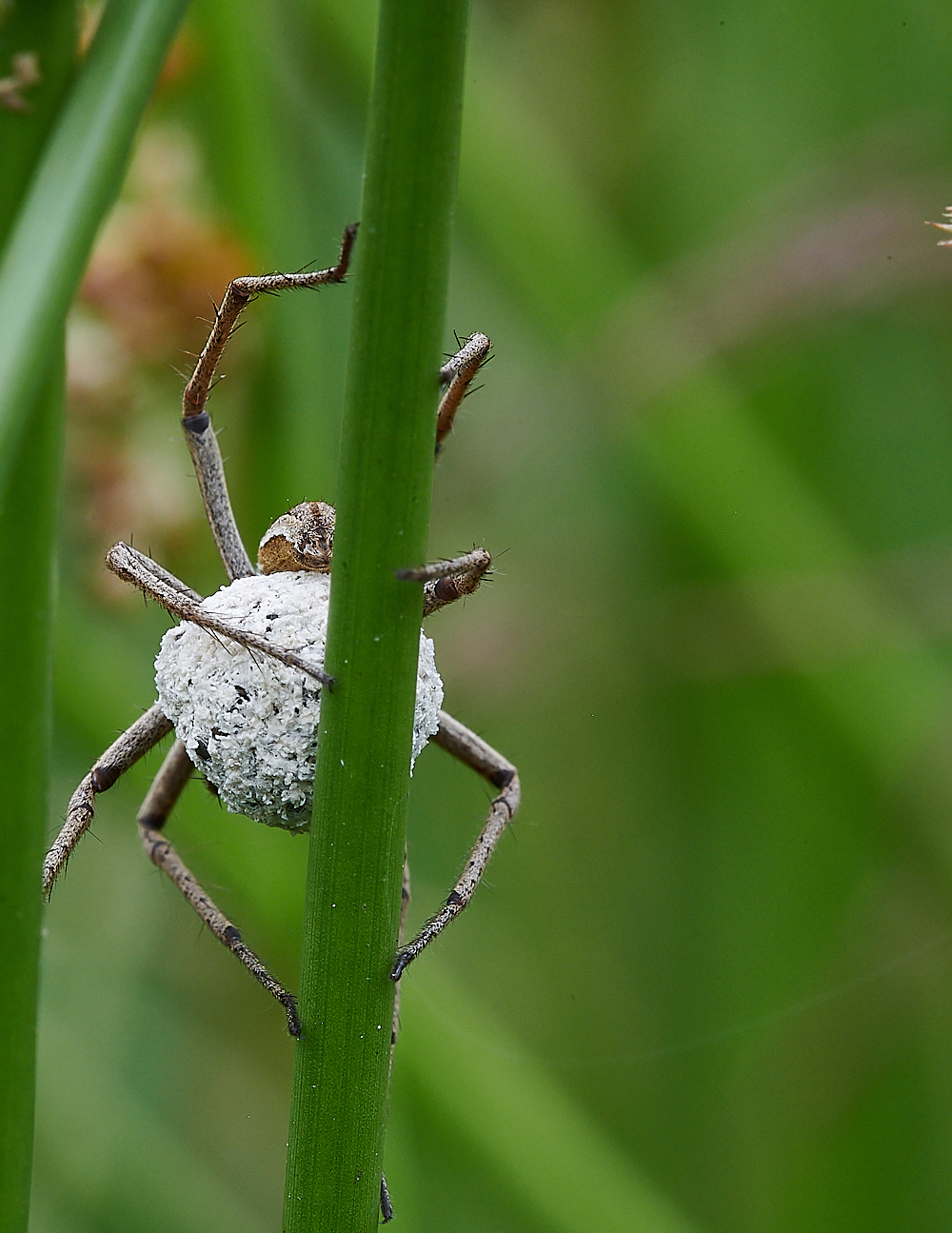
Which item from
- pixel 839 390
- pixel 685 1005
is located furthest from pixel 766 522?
pixel 685 1005

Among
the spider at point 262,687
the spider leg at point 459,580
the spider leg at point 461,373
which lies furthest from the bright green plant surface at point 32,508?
the spider leg at point 461,373

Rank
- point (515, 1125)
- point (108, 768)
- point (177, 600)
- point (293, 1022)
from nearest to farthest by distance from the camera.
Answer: point (293, 1022)
point (177, 600)
point (108, 768)
point (515, 1125)

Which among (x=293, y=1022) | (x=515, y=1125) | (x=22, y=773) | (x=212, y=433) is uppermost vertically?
(x=212, y=433)

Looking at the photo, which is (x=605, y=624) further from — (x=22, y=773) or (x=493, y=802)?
(x=22, y=773)

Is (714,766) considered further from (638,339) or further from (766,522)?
(638,339)

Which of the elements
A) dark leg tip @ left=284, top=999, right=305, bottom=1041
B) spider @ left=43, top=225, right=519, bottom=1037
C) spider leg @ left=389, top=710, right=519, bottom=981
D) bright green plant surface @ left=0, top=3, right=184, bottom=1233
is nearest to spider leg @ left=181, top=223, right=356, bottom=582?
spider @ left=43, top=225, right=519, bottom=1037

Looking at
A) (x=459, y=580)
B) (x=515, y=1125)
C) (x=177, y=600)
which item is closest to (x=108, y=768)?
(x=177, y=600)

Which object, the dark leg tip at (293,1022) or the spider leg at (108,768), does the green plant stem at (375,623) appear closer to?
the dark leg tip at (293,1022)

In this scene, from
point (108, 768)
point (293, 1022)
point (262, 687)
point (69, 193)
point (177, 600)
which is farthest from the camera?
point (108, 768)
